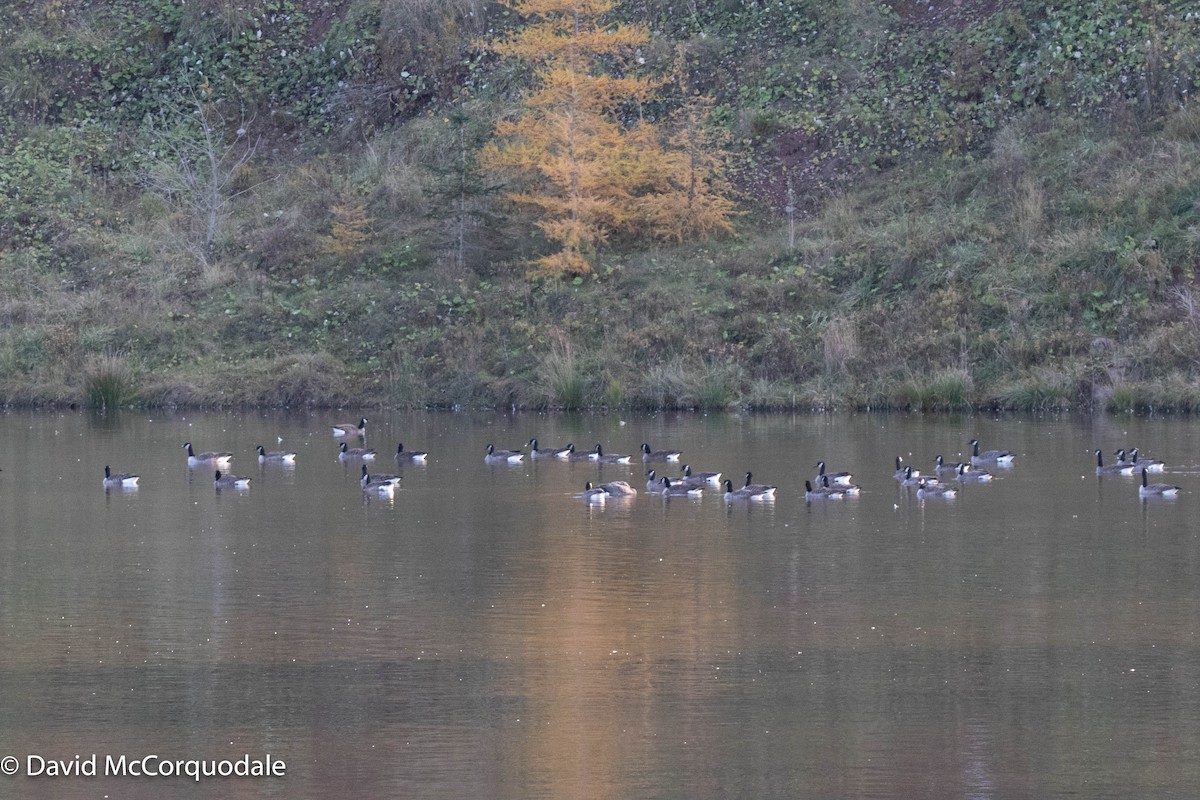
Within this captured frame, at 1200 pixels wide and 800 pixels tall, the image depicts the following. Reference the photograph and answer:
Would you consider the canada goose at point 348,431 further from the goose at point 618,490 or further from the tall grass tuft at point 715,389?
the goose at point 618,490

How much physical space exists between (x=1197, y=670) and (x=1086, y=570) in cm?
556

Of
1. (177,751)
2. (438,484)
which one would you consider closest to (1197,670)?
(177,751)

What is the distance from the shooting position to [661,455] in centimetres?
3516

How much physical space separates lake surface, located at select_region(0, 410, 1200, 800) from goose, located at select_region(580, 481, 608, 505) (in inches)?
13.1

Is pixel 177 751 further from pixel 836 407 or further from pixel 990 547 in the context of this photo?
pixel 836 407

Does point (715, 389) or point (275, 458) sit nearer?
point (275, 458)

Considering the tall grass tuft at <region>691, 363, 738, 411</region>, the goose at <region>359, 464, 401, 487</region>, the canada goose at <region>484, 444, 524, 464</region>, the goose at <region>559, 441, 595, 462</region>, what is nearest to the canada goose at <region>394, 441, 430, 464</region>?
the canada goose at <region>484, 444, 524, 464</region>

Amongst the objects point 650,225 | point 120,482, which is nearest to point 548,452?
point 120,482

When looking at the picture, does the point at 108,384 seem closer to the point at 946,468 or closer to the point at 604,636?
the point at 946,468

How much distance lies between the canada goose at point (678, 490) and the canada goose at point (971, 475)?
4.54 m

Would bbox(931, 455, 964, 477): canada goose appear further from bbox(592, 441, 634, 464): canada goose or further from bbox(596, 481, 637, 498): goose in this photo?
bbox(592, 441, 634, 464): canada goose

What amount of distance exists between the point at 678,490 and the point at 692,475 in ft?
2.64

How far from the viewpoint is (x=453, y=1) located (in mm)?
63469

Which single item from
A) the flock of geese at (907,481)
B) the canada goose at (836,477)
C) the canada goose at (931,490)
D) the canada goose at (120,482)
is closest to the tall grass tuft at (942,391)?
the flock of geese at (907,481)
